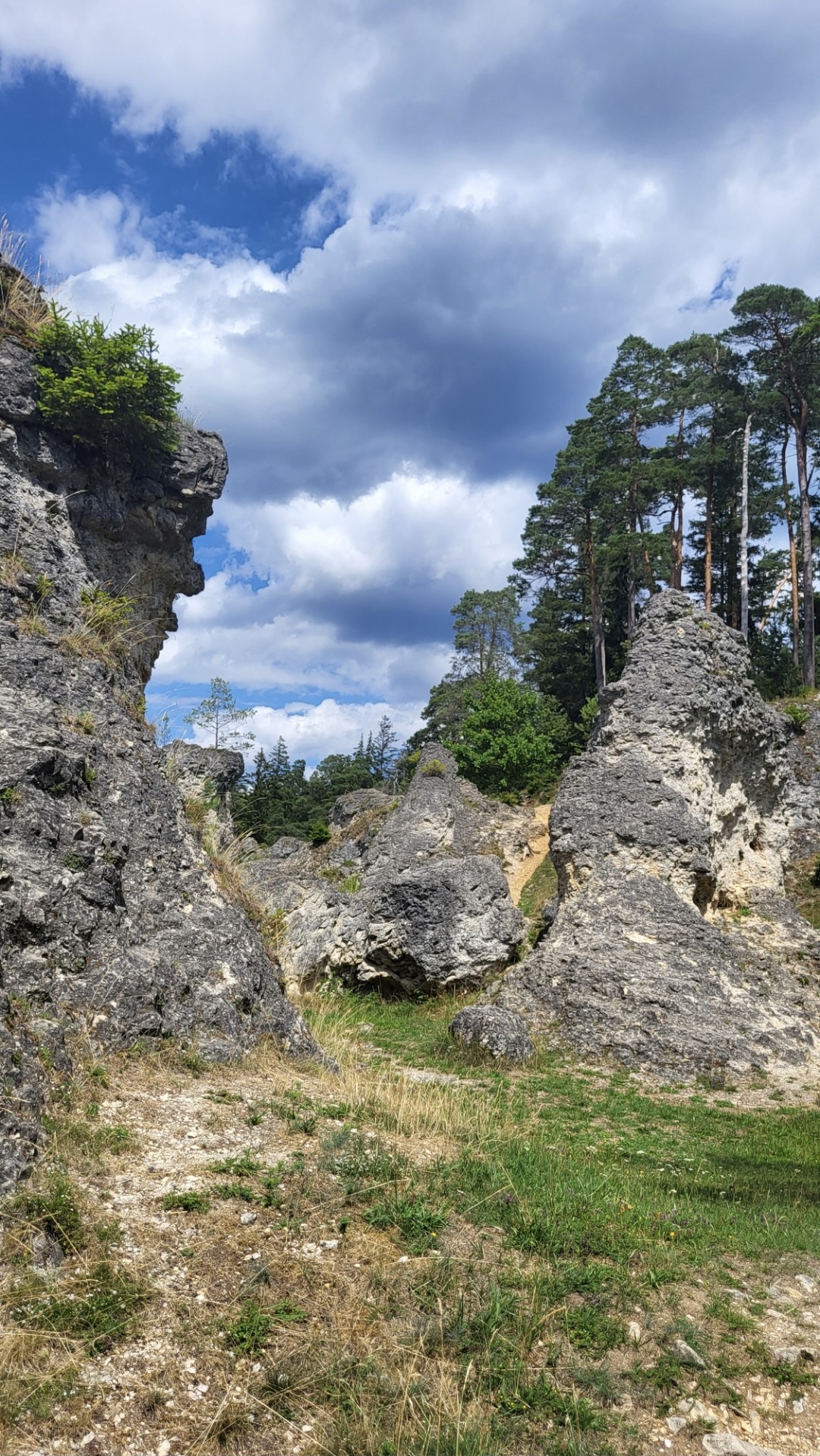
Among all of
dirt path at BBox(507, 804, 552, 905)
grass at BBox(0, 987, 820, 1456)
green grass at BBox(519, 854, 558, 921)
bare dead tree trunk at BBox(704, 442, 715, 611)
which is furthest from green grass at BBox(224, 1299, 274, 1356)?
bare dead tree trunk at BBox(704, 442, 715, 611)

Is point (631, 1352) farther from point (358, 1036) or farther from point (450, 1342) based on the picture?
point (358, 1036)

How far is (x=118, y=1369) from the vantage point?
143 inches

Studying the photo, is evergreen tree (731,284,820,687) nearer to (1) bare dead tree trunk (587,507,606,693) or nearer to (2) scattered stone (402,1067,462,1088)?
(1) bare dead tree trunk (587,507,606,693)

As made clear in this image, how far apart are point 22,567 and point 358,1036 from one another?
31.0 ft

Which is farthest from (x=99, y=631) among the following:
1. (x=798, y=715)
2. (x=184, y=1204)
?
(x=798, y=715)

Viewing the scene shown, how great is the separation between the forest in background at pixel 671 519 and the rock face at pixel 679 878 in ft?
45.8

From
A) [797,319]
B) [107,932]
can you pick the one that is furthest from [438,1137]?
[797,319]

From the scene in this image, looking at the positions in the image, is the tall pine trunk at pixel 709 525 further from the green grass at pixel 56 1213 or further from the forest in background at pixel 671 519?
the green grass at pixel 56 1213

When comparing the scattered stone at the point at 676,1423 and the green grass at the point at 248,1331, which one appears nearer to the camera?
the scattered stone at the point at 676,1423

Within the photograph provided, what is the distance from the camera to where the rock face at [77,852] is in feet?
21.9

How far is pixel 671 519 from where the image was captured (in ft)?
121

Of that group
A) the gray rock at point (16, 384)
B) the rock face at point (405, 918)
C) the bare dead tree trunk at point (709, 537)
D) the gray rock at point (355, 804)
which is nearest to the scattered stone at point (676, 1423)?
the rock face at point (405, 918)

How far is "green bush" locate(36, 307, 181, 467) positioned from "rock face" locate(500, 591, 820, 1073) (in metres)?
10.3

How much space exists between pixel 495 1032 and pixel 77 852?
7.42m
